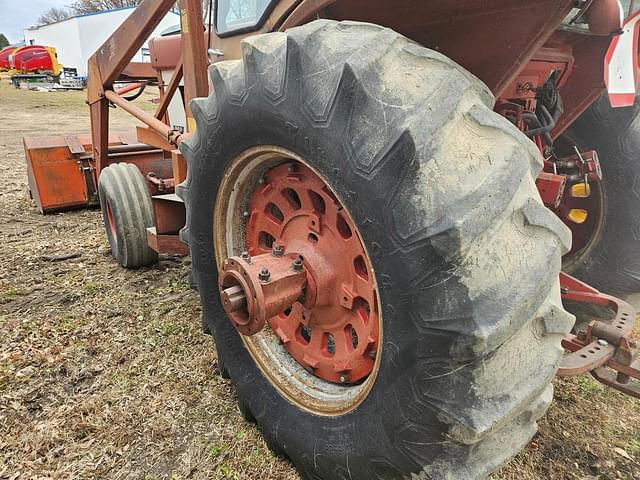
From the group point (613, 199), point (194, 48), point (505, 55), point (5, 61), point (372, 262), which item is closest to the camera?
point (372, 262)

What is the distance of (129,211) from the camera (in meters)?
3.37

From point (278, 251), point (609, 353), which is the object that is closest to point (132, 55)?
point (278, 251)

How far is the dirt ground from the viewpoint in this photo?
1.89m

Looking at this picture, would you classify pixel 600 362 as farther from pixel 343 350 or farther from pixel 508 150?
pixel 508 150

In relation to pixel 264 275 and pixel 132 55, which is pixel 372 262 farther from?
pixel 132 55

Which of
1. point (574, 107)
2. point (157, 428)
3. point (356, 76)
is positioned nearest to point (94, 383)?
point (157, 428)

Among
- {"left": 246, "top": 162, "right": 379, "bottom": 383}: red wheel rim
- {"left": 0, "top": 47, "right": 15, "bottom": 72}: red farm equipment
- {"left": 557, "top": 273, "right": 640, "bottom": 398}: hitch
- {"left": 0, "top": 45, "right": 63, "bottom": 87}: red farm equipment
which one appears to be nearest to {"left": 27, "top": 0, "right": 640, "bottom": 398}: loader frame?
{"left": 557, "top": 273, "right": 640, "bottom": 398}: hitch

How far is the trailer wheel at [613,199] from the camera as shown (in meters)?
2.31

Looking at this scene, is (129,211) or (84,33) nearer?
(129,211)

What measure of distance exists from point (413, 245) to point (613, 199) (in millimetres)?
1783

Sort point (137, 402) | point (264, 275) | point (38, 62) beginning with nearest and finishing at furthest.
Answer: point (264, 275)
point (137, 402)
point (38, 62)

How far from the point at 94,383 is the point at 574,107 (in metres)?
2.63

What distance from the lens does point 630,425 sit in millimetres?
2133

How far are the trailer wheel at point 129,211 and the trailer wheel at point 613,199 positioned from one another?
2742 millimetres
